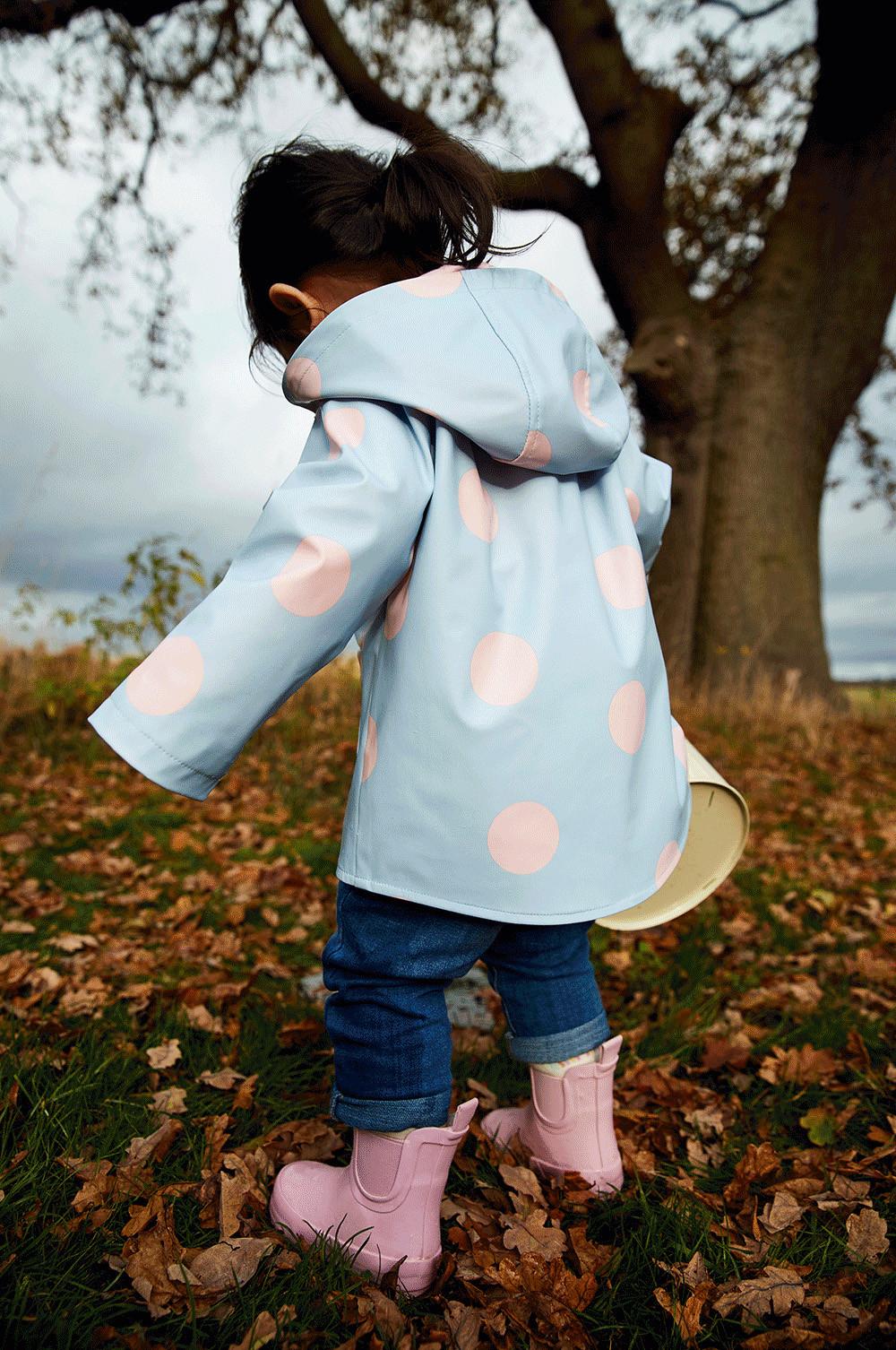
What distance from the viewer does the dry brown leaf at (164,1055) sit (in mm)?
2301

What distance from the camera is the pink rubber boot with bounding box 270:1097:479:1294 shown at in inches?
64.6

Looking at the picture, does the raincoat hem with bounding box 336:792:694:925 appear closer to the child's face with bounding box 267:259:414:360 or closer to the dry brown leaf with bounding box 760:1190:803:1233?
the dry brown leaf with bounding box 760:1190:803:1233

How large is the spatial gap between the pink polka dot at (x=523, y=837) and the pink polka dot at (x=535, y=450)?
0.62m

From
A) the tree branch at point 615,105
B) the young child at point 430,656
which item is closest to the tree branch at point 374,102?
the tree branch at point 615,105

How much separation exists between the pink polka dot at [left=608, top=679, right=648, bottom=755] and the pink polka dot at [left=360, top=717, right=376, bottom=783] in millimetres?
441

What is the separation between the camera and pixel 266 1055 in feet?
7.79

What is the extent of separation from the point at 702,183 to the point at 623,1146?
11.0m

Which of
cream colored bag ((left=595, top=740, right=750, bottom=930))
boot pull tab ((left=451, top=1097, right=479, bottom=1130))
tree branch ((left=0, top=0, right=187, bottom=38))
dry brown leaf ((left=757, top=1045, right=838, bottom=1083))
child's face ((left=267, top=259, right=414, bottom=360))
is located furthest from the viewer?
tree branch ((left=0, top=0, right=187, bottom=38))

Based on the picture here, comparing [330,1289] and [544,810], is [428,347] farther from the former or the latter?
[330,1289]

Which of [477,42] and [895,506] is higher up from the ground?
[477,42]

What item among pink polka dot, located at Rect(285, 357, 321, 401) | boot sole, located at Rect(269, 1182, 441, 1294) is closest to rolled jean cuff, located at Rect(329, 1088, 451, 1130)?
boot sole, located at Rect(269, 1182, 441, 1294)

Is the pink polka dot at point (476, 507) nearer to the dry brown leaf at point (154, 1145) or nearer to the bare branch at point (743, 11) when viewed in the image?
the dry brown leaf at point (154, 1145)

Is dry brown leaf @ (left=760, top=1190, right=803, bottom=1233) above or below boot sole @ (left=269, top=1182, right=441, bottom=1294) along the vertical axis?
below

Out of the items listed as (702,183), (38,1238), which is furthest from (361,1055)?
(702,183)
